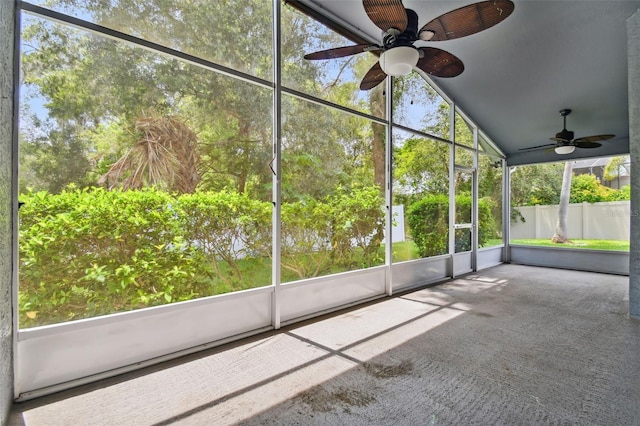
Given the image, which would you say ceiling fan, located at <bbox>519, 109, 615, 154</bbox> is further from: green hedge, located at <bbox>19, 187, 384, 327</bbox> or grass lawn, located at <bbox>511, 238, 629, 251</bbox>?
green hedge, located at <bbox>19, 187, 384, 327</bbox>

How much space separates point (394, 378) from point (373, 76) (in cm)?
270

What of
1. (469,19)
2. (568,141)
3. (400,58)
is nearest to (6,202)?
(400,58)

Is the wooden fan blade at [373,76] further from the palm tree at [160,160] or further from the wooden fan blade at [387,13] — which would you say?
the palm tree at [160,160]

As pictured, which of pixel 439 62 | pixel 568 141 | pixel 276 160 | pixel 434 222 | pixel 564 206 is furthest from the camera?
pixel 564 206

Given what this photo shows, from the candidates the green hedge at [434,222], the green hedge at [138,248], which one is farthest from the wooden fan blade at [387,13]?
the green hedge at [434,222]

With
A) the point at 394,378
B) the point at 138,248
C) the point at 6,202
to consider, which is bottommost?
the point at 394,378

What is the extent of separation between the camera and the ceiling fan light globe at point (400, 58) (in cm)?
245

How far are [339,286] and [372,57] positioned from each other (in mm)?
3608

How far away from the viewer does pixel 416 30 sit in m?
2.49

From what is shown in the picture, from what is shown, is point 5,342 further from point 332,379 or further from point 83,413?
point 332,379

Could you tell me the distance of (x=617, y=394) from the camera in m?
2.11

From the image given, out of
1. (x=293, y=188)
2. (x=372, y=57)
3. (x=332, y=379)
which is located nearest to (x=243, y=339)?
(x=332, y=379)

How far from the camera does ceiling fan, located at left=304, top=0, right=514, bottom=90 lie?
2.09 meters

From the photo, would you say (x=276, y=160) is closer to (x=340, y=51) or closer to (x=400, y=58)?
(x=340, y=51)
